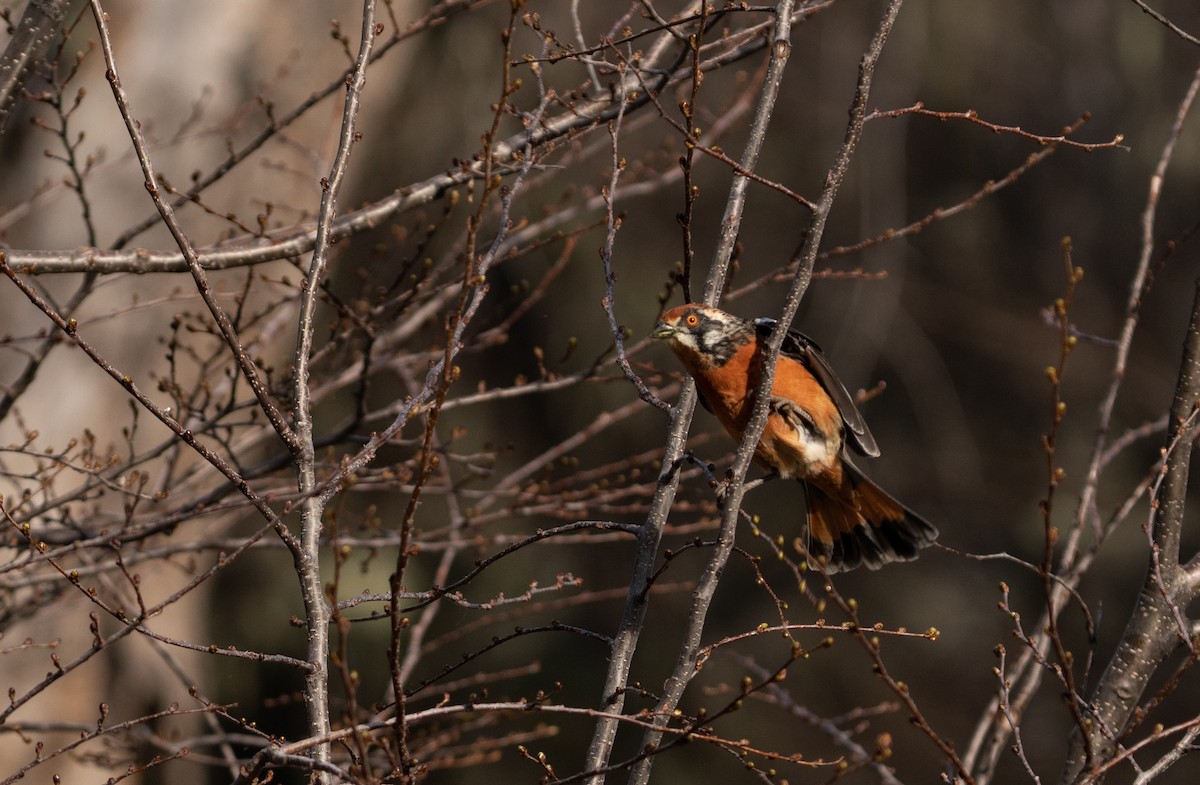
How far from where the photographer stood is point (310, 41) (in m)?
5.86

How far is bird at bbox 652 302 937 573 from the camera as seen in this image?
2721 millimetres

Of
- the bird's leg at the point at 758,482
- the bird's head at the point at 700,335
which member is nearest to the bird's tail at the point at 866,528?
the bird's leg at the point at 758,482

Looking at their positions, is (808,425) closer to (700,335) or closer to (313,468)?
(700,335)

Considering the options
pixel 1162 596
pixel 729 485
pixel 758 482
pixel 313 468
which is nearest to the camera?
pixel 313 468

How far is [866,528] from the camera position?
3.29 meters

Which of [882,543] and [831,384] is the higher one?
[831,384]

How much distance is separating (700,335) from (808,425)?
50 cm

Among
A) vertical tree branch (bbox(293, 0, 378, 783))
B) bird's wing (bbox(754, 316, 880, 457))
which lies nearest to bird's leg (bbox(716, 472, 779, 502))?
bird's wing (bbox(754, 316, 880, 457))

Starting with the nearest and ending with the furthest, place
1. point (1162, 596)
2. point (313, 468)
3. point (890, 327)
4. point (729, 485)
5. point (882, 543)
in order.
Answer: point (313, 468)
point (729, 485)
point (1162, 596)
point (882, 543)
point (890, 327)

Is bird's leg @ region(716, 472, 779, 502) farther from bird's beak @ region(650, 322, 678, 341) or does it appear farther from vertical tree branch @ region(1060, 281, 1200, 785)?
vertical tree branch @ region(1060, 281, 1200, 785)

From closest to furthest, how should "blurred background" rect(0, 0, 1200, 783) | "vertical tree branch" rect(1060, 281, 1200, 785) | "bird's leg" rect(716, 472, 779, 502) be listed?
"bird's leg" rect(716, 472, 779, 502) < "vertical tree branch" rect(1060, 281, 1200, 785) < "blurred background" rect(0, 0, 1200, 783)

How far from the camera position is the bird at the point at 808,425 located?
2721 millimetres

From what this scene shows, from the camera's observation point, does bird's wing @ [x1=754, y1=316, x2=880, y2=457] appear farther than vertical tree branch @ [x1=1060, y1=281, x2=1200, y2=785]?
Yes

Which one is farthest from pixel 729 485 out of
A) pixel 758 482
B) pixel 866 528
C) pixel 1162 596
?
pixel 866 528
